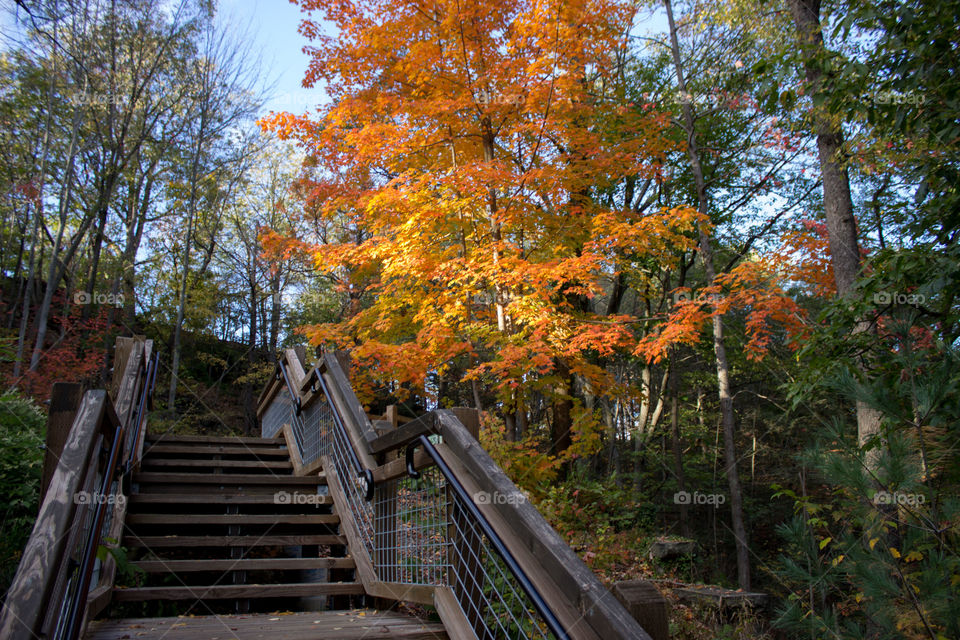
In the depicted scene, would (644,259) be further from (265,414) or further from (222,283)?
(222,283)

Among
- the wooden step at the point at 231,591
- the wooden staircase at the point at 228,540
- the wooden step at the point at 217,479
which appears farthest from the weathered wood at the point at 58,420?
the wooden step at the point at 217,479

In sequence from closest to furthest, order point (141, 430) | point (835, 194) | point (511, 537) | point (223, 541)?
point (511, 537) < point (223, 541) < point (141, 430) < point (835, 194)

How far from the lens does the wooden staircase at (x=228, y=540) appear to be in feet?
11.1

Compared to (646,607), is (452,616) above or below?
below

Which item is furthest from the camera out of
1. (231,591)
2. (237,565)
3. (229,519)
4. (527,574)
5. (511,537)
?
(229,519)

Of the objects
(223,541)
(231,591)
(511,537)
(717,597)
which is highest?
(511,537)

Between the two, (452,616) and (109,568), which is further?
(109,568)

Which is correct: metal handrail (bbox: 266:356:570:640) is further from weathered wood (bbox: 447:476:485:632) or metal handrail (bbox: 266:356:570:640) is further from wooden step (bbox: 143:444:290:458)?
wooden step (bbox: 143:444:290:458)

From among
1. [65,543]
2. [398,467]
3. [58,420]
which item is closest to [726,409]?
[398,467]

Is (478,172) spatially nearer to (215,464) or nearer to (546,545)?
(215,464)

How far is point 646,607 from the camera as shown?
145 cm

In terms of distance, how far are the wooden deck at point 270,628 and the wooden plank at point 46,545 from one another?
91cm

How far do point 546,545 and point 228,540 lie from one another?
2.87 metres

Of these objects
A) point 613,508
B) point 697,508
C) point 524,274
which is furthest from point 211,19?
point 697,508
